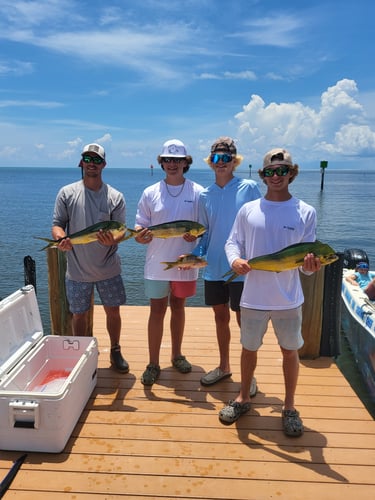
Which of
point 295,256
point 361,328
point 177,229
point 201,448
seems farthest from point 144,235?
point 361,328

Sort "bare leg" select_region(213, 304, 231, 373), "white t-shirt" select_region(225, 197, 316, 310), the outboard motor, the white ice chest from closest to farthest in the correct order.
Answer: the white ice chest < "white t-shirt" select_region(225, 197, 316, 310) < "bare leg" select_region(213, 304, 231, 373) < the outboard motor

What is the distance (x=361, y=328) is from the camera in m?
6.09

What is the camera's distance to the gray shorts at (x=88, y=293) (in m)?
3.84

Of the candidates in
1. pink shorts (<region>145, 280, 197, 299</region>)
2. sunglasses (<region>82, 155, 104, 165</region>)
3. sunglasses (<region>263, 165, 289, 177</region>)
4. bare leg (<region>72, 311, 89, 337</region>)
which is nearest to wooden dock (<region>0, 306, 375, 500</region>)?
bare leg (<region>72, 311, 89, 337</region>)

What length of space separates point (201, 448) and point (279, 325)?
1.15 metres

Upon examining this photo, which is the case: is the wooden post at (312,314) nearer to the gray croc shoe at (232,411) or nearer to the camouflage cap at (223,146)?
the gray croc shoe at (232,411)

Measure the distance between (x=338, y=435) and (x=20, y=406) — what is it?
8.43ft

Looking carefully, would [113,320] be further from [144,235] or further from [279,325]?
[279,325]

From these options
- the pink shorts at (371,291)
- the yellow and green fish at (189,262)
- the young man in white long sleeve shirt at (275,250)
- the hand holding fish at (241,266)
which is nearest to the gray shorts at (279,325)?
the young man in white long sleeve shirt at (275,250)

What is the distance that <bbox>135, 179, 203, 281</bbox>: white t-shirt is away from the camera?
3660 millimetres

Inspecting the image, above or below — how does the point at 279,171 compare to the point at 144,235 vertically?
above

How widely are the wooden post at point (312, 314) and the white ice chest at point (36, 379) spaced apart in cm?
248

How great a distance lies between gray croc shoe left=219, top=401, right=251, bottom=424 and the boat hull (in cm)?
294

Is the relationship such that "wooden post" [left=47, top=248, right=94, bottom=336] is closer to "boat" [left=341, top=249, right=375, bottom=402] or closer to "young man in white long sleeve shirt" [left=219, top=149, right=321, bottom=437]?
"young man in white long sleeve shirt" [left=219, top=149, right=321, bottom=437]
